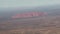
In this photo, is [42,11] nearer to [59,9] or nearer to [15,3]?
[59,9]

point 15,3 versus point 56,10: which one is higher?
point 15,3

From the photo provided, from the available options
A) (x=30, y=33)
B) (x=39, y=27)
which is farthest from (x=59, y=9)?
(x=30, y=33)

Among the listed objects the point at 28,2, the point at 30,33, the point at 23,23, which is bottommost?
the point at 30,33

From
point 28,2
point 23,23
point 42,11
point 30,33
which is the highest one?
point 28,2

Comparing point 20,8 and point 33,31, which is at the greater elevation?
point 20,8

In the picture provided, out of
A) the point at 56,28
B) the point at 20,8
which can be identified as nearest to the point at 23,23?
the point at 20,8

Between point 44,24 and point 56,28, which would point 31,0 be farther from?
point 56,28
